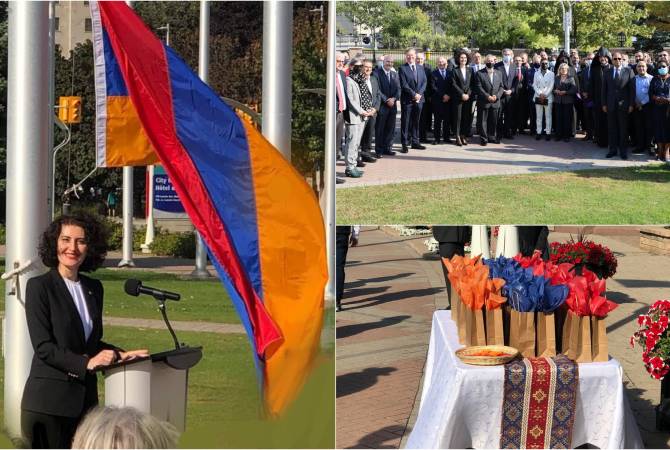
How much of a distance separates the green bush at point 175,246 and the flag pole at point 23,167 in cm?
1989

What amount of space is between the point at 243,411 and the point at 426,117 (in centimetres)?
688

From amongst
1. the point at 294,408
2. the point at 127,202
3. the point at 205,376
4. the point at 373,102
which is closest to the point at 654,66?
the point at 373,102

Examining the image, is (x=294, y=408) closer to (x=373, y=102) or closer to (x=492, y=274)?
(x=492, y=274)

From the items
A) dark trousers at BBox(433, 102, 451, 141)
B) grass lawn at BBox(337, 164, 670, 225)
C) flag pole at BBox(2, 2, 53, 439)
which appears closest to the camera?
flag pole at BBox(2, 2, 53, 439)

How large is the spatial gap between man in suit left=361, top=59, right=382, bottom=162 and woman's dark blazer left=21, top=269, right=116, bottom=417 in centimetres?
697

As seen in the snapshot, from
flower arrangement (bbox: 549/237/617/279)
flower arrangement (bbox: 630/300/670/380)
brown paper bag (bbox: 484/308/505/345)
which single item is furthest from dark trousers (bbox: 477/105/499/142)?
brown paper bag (bbox: 484/308/505/345)

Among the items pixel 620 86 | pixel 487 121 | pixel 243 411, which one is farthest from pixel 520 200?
pixel 620 86

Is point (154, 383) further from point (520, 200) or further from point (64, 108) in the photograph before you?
point (64, 108)

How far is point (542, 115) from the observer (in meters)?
14.6

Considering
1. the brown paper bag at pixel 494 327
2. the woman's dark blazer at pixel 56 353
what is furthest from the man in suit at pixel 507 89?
the woman's dark blazer at pixel 56 353

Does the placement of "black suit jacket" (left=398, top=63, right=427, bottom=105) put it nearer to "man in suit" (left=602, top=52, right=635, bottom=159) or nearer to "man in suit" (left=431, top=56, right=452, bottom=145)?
"man in suit" (left=431, top=56, right=452, bottom=145)

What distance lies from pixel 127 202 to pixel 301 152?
3.90 m

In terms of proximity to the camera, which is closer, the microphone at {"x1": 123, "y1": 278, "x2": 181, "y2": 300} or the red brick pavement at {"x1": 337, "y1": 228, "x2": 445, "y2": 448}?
the microphone at {"x1": 123, "y1": 278, "x2": 181, "y2": 300}

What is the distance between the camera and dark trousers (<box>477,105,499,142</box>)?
13820 mm
